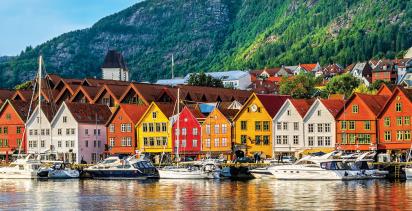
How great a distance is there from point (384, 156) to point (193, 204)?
49.6 metres

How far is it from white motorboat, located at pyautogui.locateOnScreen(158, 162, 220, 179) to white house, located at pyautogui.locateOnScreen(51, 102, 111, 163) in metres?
32.5

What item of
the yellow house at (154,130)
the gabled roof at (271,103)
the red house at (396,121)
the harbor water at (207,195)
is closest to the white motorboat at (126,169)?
the harbor water at (207,195)

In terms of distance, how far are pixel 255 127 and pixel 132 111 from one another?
21036 millimetres

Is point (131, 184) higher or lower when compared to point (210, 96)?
lower

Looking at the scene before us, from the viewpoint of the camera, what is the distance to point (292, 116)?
131000 millimetres

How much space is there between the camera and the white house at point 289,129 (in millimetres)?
130500

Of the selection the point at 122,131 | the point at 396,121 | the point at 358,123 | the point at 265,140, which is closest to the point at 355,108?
the point at 358,123

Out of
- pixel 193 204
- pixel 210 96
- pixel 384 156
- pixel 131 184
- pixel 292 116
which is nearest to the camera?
pixel 193 204

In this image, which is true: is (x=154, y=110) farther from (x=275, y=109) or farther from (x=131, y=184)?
(x=131, y=184)

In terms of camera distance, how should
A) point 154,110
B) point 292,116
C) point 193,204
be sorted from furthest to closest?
1. point 154,110
2. point 292,116
3. point 193,204

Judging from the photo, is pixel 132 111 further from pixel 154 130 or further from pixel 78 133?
pixel 78 133

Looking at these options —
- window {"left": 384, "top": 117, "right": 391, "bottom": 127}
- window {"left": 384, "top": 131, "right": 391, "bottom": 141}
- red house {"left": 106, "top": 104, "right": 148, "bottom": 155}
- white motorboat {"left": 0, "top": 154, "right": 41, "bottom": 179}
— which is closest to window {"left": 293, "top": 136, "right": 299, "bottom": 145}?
window {"left": 384, "top": 131, "right": 391, "bottom": 141}

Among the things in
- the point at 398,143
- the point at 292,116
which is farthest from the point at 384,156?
the point at 292,116

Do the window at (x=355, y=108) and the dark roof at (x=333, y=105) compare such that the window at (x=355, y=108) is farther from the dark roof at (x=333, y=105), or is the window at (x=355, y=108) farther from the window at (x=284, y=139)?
the window at (x=284, y=139)
